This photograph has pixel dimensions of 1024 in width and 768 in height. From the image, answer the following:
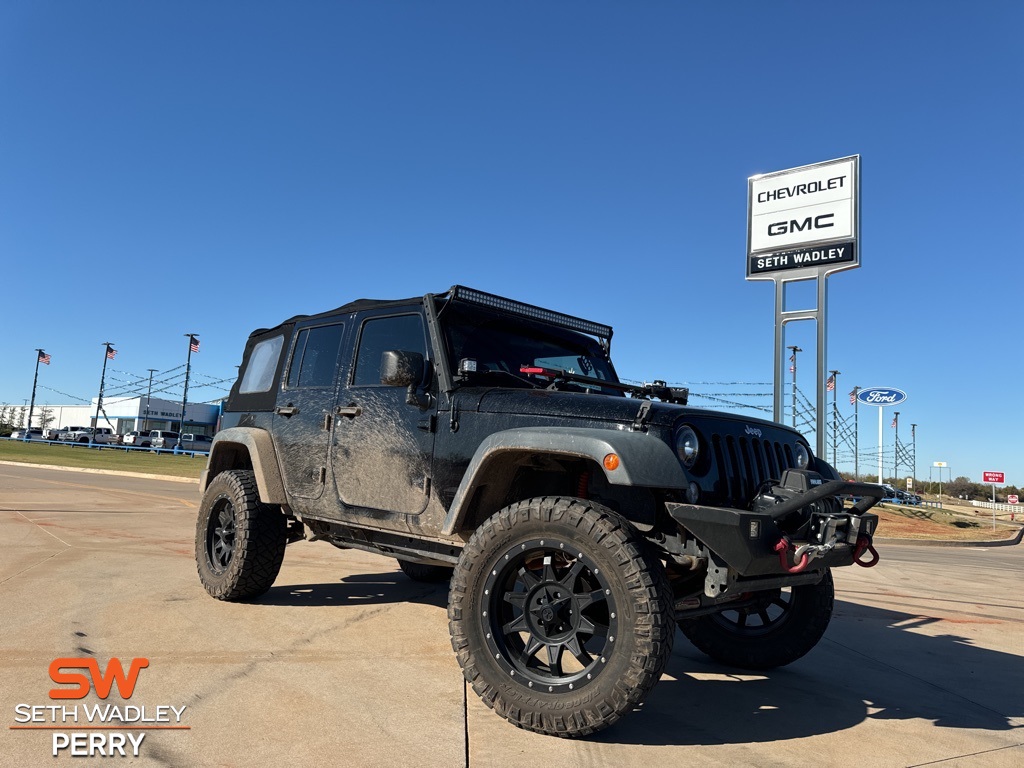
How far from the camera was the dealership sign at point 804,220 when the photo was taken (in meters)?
18.4

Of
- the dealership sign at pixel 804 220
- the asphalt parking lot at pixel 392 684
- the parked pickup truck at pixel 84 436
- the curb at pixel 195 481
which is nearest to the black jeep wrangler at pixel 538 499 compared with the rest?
the asphalt parking lot at pixel 392 684

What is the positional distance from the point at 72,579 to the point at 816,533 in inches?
208

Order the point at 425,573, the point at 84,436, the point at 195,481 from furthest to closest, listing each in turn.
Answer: the point at 84,436, the point at 195,481, the point at 425,573

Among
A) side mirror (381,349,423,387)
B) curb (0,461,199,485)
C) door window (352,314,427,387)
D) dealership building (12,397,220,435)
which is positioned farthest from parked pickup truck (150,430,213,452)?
side mirror (381,349,423,387)

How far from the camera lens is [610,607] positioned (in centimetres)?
283

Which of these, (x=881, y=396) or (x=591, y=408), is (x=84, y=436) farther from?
(x=591, y=408)

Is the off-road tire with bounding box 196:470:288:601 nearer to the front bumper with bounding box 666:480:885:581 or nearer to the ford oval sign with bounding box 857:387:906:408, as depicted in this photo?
the front bumper with bounding box 666:480:885:581

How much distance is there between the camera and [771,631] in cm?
416

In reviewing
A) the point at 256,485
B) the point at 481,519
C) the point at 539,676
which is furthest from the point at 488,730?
the point at 256,485

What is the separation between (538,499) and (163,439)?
194ft

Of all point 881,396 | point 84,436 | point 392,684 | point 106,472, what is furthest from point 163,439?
point 392,684

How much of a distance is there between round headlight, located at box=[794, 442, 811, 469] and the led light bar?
170 cm

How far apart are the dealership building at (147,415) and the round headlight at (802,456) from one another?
289 ft

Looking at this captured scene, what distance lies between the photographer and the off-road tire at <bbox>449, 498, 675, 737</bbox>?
2727 mm
